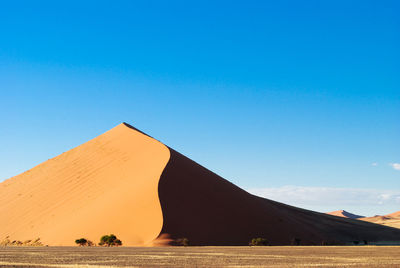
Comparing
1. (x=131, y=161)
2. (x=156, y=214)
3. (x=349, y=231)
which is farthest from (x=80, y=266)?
(x=349, y=231)

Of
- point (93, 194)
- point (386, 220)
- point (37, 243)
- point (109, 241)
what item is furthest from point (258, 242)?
point (386, 220)

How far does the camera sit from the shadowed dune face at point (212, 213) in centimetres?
4109

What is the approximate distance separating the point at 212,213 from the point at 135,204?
7.03 metres

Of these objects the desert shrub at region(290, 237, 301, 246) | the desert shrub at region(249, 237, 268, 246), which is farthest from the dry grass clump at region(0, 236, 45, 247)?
the desert shrub at region(290, 237, 301, 246)

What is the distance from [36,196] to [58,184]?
2652 mm

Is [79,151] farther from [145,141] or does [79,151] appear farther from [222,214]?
[222,214]

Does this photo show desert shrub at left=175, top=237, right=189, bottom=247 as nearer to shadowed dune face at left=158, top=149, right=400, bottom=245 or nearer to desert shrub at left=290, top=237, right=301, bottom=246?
shadowed dune face at left=158, top=149, right=400, bottom=245

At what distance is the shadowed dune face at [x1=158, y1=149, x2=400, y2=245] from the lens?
41094 mm

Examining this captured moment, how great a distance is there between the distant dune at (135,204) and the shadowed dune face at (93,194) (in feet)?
0.32

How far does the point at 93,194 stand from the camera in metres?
49.4

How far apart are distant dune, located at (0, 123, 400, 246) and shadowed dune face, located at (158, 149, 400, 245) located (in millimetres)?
100

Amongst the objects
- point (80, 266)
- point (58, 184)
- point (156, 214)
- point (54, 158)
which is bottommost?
point (80, 266)

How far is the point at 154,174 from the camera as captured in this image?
155 feet

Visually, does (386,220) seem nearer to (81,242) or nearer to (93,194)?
(93,194)
